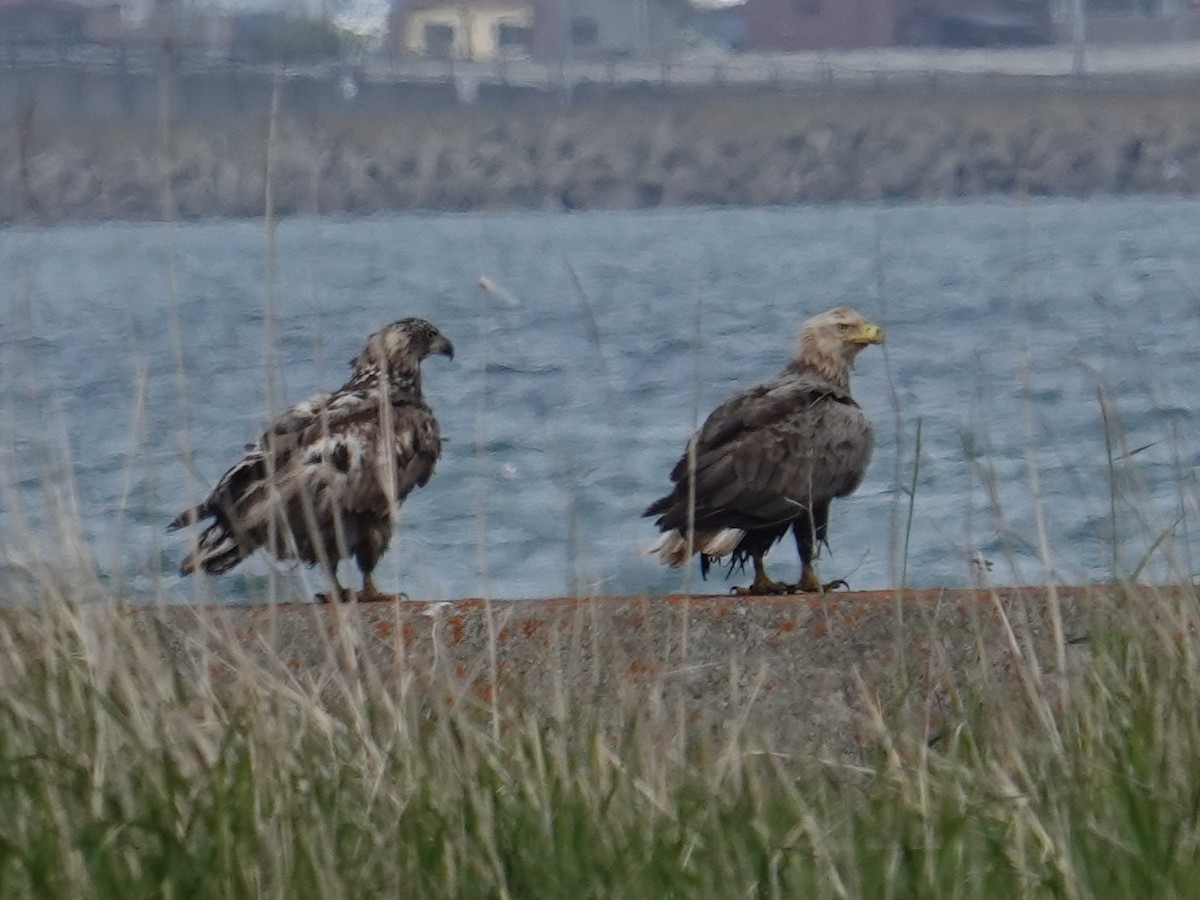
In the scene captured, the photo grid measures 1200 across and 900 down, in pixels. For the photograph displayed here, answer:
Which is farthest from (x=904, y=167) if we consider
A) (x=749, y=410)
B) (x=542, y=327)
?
(x=749, y=410)

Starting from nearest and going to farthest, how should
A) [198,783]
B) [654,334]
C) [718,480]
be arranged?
1. [198,783]
2. [718,480]
3. [654,334]

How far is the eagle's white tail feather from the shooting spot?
5.35m

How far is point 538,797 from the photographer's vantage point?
289 cm

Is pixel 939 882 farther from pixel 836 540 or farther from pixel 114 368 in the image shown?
pixel 114 368

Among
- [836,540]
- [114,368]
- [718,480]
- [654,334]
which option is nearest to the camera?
[718,480]

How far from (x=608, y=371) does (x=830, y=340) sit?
2291 millimetres

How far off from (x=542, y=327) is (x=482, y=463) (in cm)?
3625

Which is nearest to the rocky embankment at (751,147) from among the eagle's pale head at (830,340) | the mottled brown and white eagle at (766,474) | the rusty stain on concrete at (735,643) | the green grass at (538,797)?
the eagle's pale head at (830,340)

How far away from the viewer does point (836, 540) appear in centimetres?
1399

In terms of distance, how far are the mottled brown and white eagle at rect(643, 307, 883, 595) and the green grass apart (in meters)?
2.00

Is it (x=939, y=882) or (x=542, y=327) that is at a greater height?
(x=939, y=882)

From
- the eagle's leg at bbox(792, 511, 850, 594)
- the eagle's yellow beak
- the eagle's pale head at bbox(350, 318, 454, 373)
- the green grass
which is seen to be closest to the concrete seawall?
the green grass

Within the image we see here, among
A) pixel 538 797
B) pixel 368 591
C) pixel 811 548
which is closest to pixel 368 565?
pixel 368 591

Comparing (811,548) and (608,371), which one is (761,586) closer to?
(811,548)
